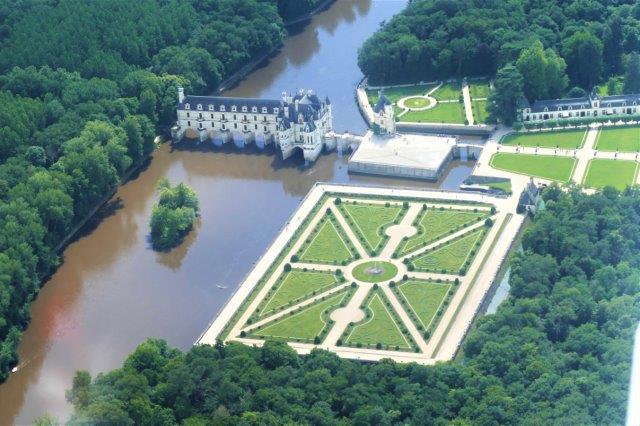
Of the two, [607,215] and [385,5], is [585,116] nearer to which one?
[607,215]

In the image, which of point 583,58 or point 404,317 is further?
point 583,58

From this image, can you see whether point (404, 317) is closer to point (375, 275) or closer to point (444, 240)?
point (375, 275)

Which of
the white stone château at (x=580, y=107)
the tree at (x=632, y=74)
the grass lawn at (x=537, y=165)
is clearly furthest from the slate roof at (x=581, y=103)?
the grass lawn at (x=537, y=165)

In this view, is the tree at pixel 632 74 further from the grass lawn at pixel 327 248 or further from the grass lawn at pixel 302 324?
the grass lawn at pixel 302 324

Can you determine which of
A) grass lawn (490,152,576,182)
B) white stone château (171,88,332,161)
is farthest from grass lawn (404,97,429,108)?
grass lawn (490,152,576,182)

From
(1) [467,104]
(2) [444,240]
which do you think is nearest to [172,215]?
(2) [444,240]

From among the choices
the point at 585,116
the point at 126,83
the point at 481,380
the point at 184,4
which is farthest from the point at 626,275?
the point at 184,4
